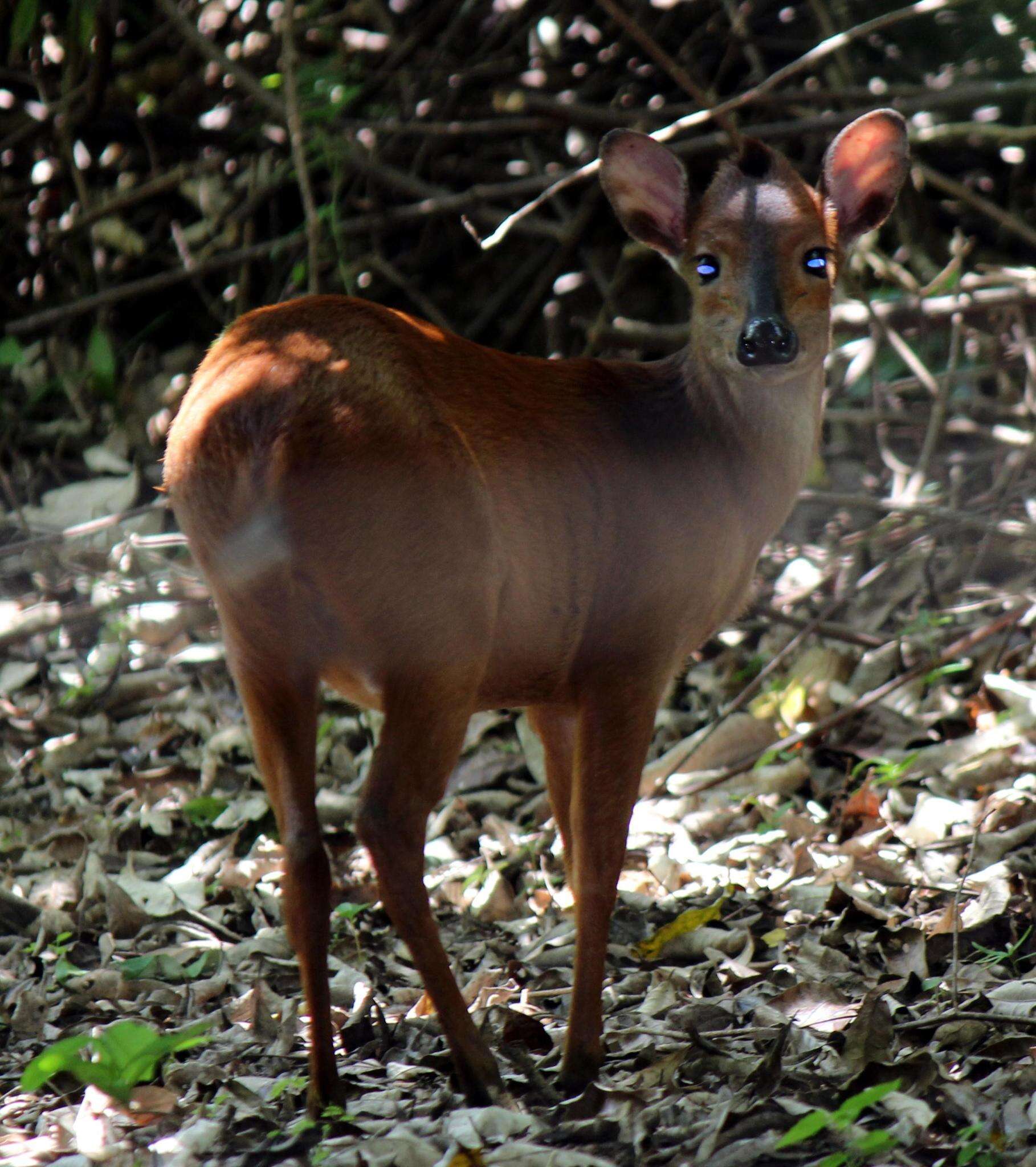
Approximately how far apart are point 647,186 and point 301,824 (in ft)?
6.52

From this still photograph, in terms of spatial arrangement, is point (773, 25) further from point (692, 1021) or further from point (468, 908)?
point (692, 1021)

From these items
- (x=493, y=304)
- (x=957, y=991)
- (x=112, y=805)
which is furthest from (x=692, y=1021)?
(x=493, y=304)

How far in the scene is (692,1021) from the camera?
3.38 metres

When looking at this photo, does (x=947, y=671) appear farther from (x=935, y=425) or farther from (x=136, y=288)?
(x=136, y=288)

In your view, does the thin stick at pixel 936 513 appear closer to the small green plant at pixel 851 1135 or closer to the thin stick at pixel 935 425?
the thin stick at pixel 935 425

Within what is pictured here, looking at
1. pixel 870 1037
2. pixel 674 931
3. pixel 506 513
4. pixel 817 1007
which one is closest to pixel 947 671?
pixel 674 931

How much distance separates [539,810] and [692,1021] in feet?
4.77

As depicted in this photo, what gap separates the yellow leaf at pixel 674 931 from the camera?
151 inches

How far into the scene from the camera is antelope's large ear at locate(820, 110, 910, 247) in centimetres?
396

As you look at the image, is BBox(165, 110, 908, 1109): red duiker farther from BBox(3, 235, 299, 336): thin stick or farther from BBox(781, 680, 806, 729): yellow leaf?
BBox(3, 235, 299, 336): thin stick

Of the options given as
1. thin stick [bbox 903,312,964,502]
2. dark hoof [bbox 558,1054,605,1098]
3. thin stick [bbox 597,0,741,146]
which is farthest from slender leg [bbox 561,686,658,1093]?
thin stick [bbox 903,312,964,502]

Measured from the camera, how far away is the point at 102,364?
6.49 meters

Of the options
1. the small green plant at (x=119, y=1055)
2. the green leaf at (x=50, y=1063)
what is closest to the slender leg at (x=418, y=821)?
the small green plant at (x=119, y=1055)

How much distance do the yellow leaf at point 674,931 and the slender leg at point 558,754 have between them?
29 cm
